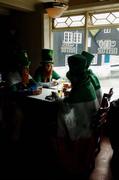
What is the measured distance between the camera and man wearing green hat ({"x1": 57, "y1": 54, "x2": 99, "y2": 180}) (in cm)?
201

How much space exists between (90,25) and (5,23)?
193cm

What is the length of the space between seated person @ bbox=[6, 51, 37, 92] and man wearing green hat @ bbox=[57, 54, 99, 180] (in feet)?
2.66

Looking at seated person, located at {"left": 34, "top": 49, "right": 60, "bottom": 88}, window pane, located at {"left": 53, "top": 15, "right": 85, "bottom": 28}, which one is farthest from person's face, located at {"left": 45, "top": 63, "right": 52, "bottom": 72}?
window pane, located at {"left": 53, "top": 15, "right": 85, "bottom": 28}

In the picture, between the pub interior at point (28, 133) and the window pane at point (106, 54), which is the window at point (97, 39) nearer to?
the window pane at point (106, 54)

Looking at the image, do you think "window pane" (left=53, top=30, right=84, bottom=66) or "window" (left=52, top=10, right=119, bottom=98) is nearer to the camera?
"window" (left=52, top=10, right=119, bottom=98)

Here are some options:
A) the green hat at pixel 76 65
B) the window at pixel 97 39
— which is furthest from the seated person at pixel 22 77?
the window at pixel 97 39

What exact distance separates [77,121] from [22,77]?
121cm

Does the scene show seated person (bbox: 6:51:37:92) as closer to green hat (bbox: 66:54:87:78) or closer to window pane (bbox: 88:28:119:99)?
green hat (bbox: 66:54:87:78)

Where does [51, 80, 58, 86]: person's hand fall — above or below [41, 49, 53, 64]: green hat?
below

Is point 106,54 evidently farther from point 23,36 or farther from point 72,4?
point 23,36

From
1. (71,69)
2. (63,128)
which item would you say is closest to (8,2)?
(71,69)

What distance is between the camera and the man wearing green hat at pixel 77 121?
201cm

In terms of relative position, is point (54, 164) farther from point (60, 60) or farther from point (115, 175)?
point (60, 60)

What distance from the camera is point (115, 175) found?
2.19 meters
